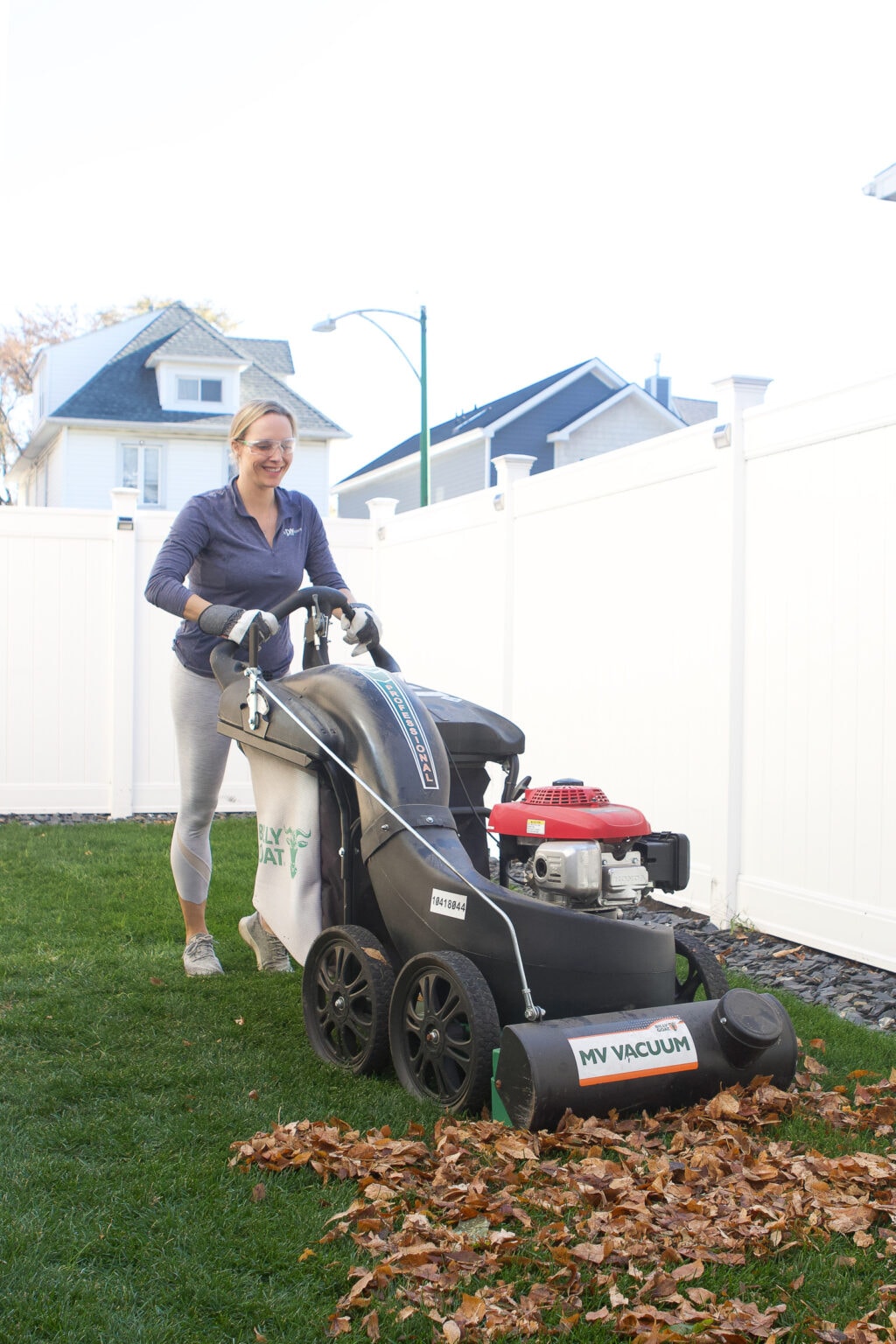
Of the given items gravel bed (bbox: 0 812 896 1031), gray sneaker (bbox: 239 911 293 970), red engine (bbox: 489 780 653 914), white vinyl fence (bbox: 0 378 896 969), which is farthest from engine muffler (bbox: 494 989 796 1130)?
gray sneaker (bbox: 239 911 293 970)

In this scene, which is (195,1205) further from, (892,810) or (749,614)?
(749,614)

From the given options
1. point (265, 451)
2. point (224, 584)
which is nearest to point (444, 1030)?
point (224, 584)

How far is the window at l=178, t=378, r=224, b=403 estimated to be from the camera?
28609mm

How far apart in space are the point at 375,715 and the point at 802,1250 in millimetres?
1704

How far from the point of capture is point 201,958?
182 inches

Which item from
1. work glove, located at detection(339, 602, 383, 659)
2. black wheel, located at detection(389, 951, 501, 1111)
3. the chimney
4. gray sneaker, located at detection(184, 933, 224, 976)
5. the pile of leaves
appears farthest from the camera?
the chimney

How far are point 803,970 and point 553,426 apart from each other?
24.1 m

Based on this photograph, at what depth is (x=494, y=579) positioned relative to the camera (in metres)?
7.74

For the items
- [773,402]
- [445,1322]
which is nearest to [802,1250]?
[445,1322]

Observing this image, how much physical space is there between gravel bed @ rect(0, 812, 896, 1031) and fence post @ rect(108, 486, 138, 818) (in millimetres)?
4302

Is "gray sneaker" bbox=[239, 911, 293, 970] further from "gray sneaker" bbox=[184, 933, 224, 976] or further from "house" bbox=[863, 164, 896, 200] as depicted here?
"house" bbox=[863, 164, 896, 200]

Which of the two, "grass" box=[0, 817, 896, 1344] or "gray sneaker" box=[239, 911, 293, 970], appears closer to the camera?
"grass" box=[0, 817, 896, 1344]

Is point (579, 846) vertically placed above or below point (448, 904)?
above

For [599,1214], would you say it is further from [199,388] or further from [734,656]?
[199,388]
